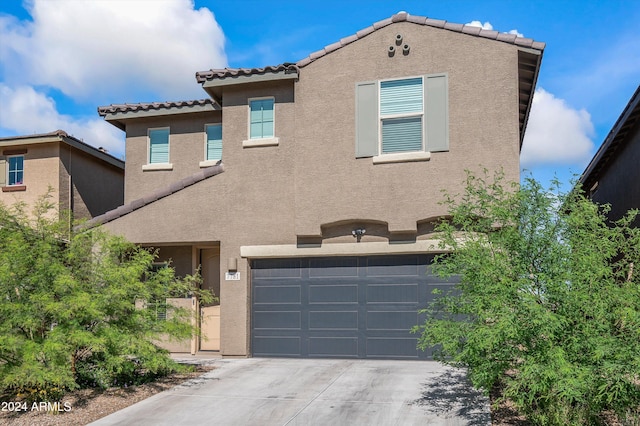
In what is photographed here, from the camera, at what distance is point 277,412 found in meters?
8.76

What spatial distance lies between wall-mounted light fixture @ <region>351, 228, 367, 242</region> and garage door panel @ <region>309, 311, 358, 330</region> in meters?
1.78

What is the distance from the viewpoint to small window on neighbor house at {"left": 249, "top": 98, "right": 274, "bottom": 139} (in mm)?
14305

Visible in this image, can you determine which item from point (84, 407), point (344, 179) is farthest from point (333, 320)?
point (84, 407)

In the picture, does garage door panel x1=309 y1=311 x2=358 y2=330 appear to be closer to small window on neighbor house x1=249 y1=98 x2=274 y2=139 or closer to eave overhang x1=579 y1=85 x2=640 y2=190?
small window on neighbor house x1=249 y1=98 x2=274 y2=139

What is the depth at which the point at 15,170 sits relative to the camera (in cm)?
1844

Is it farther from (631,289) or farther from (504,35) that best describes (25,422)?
(504,35)

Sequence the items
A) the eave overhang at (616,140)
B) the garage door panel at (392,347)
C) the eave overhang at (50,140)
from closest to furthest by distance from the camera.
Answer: the eave overhang at (616,140)
the garage door panel at (392,347)
the eave overhang at (50,140)

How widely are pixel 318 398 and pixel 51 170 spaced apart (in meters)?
12.6

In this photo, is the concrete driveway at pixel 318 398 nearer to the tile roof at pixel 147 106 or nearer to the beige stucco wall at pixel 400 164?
the beige stucco wall at pixel 400 164

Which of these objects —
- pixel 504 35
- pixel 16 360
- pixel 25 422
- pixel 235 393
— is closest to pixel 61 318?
pixel 16 360

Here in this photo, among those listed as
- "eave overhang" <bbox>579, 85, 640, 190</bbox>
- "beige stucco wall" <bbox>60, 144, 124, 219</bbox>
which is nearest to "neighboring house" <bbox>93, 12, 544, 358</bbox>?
"eave overhang" <bbox>579, 85, 640, 190</bbox>

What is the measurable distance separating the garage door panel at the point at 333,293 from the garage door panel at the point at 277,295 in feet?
1.22

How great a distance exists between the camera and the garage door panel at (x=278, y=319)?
13.9m

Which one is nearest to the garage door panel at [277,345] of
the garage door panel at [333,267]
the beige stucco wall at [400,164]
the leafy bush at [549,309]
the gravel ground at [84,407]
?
the garage door panel at [333,267]
